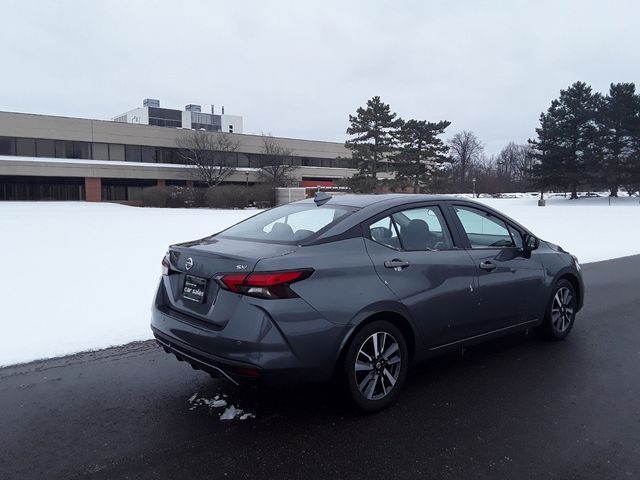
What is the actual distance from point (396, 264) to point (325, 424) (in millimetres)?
1314

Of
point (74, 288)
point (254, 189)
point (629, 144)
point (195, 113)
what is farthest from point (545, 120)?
point (195, 113)

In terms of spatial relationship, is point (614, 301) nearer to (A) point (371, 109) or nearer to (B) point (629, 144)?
(A) point (371, 109)

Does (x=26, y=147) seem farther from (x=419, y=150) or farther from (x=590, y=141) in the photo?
(x=590, y=141)

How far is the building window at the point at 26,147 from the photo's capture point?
51094 millimetres

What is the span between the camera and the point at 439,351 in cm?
427

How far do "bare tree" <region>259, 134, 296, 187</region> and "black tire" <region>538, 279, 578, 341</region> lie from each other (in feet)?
159

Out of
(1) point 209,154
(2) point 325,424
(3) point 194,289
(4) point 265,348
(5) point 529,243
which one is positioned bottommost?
(2) point 325,424

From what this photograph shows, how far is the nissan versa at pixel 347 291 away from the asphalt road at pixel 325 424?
391mm

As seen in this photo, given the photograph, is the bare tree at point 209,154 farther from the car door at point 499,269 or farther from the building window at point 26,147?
the car door at point 499,269

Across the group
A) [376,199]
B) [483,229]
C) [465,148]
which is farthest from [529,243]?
[465,148]

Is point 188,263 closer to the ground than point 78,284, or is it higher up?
higher up


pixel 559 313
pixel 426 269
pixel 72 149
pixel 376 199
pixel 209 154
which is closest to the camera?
pixel 426 269

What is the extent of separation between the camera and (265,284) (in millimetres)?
3340

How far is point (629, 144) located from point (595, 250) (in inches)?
1543
